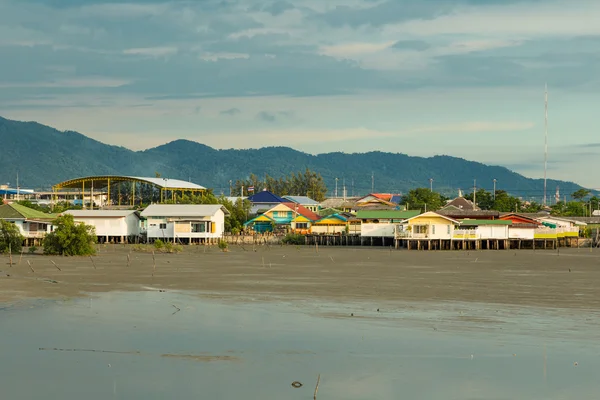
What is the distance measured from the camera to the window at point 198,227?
83.1m

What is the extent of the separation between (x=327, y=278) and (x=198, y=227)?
43.7 m

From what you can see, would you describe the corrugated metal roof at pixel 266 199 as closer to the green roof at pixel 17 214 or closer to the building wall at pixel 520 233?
the green roof at pixel 17 214

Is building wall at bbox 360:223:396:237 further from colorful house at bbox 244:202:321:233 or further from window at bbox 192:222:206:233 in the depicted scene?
window at bbox 192:222:206:233

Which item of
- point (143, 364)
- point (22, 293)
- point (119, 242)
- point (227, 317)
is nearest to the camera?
point (143, 364)

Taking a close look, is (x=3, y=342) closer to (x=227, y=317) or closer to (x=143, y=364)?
(x=143, y=364)

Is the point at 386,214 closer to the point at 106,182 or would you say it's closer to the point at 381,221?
the point at 381,221

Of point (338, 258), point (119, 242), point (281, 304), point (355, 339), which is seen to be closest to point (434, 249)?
point (338, 258)

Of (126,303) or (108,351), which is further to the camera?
(126,303)

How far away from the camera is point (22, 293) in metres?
31.4

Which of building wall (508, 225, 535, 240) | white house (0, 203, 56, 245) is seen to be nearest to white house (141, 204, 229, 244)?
white house (0, 203, 56, 245)

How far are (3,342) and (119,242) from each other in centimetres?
6451

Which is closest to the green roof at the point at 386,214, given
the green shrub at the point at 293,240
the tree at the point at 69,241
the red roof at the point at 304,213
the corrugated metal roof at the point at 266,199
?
the green shrub at the point at 293,240

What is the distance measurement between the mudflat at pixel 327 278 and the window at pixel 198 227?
24.4 metres

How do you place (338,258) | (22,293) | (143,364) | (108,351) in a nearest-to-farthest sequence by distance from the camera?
1. (143,364)
2. (108,351)
3. (22,293)
4. (338,258)
